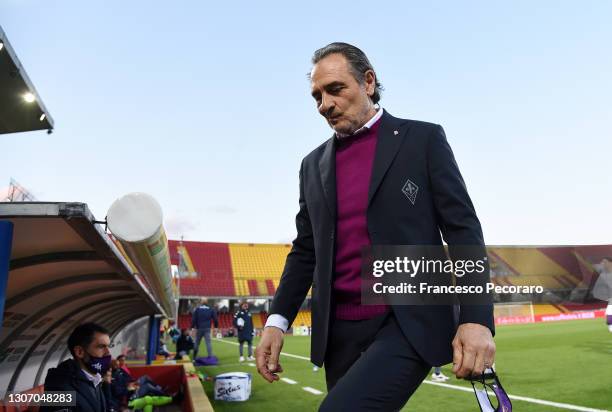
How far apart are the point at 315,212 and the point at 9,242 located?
1.55m

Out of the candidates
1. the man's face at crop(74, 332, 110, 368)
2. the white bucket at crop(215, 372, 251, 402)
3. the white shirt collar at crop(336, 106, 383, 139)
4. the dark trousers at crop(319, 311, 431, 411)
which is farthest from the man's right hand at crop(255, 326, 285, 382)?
the white bucket at crop(215, 372, 251, 402)

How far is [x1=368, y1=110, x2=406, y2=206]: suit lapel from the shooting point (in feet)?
6.36

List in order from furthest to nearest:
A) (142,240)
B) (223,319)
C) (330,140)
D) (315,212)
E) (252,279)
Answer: (252,279) < (223,319) < (142,240) < (330,140) < (315,212)

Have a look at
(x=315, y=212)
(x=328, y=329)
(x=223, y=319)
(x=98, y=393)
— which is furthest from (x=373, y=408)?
(x=223, y=319)

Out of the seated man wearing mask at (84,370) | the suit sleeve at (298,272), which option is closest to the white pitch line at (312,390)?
the seated man wearing mask at (84,370)

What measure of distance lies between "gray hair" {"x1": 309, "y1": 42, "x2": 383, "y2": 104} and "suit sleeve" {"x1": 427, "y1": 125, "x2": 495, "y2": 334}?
0.41m

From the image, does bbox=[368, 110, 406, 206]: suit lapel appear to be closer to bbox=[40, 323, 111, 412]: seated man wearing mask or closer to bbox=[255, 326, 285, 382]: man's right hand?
bbox=[255, 326, 285, 382]: man's right hand

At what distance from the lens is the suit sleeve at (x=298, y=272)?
223 centimetres

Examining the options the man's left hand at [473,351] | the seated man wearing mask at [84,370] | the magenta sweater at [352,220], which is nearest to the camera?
the man's left hand at [473,351]

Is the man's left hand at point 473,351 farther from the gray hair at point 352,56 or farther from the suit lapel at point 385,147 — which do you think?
the gray hair at point 352,56

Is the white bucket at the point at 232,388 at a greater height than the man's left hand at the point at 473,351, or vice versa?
the man's left hand at the point at 473,351

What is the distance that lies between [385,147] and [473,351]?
2.78 feet

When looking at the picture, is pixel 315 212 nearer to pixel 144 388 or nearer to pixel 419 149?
pixel 419 149

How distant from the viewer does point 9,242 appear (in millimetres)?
2508
